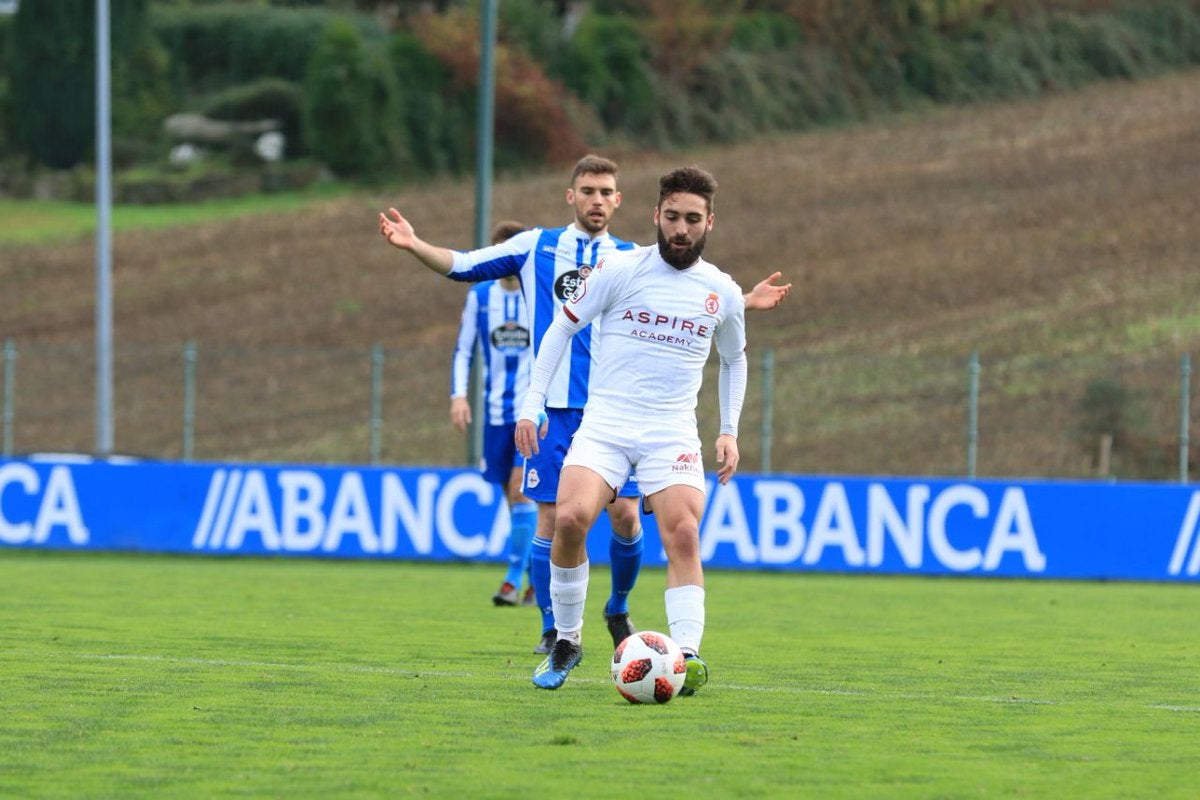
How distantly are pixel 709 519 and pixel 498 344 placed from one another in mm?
6284

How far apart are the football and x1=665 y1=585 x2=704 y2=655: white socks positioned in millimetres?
318

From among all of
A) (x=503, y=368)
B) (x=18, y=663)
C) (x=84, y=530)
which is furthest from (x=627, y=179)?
(x=18, y=663)

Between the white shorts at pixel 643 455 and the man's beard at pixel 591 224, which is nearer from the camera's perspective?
the white shorts at pixel 643 455

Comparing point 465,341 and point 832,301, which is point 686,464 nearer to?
point 465,341

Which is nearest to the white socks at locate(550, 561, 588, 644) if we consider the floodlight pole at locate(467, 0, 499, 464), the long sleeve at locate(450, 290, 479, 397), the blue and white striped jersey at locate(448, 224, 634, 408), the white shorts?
the white shorts

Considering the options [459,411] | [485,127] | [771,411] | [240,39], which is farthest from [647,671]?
[240,39]

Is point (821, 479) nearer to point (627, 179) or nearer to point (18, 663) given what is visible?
point (18, 663)

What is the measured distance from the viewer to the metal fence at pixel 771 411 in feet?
93.4

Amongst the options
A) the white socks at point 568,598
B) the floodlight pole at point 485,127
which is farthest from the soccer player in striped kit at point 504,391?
the floodlight pole at point 485,127

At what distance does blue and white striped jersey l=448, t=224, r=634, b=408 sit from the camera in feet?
34.5

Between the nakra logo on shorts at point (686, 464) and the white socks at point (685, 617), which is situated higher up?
the nakra logo on shorts at point (686, 464)

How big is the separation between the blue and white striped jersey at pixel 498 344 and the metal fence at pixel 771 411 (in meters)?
9.00

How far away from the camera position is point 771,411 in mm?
27844

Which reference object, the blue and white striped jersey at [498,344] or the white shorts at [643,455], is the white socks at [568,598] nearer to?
the white shorts at [643,455]
